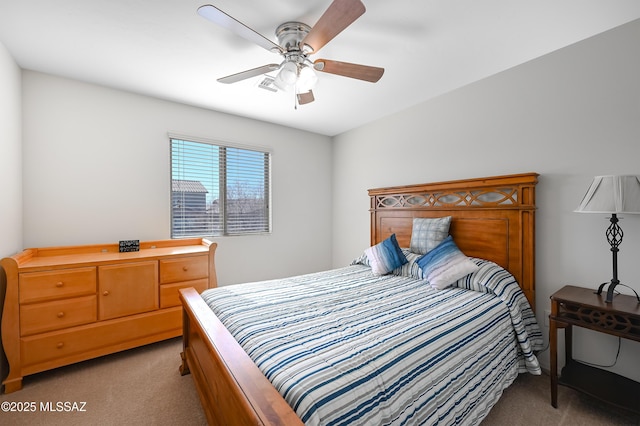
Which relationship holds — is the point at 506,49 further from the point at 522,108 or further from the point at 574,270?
the point at 574,270

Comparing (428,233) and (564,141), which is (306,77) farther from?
(564,141)

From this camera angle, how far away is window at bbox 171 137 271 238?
3.23 meters

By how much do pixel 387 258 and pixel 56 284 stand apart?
2.85m

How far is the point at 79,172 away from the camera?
262 centimetres

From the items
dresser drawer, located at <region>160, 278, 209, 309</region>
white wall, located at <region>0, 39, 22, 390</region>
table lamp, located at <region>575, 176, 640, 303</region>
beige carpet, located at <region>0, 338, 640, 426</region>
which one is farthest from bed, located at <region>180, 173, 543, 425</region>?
white wall, located at <region>0, 39, 22, 390</region>

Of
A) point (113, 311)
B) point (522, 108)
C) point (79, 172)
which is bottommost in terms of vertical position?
point (113, 311)

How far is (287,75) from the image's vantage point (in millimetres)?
1838

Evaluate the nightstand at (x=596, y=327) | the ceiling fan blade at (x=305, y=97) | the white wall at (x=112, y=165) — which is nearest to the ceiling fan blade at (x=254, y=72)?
the ceiling fan blade at (x=305, y=97)

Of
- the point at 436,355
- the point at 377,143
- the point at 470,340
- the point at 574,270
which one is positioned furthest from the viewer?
the point at 377,143

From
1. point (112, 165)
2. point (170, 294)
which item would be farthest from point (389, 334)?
point (112, 165)

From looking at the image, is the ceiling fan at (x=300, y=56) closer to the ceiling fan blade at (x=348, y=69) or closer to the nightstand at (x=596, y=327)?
the ceiling fan blade at (x=348, y=69)

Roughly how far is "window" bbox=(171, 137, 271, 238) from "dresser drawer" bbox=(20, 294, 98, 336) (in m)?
1.09

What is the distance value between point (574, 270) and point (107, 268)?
3.85 meters

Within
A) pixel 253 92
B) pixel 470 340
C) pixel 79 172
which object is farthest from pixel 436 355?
pixel 79 172
